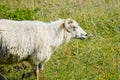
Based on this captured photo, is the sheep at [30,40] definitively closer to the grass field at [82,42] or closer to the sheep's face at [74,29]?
the sheep's face at [74,29]

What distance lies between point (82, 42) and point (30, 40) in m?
2.68

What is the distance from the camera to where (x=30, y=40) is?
345 inches

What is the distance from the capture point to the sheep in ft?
28.1

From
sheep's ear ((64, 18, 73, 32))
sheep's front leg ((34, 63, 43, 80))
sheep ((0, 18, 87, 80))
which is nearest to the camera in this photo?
sheep ((0, 18, 87, 80))

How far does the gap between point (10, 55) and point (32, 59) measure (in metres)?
0.49

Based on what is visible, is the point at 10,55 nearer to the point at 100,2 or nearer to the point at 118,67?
the point at 118,67

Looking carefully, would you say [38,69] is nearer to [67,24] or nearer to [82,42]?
[67,24]

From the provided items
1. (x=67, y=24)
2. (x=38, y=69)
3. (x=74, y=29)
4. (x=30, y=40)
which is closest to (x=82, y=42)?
(x=74, y=29)

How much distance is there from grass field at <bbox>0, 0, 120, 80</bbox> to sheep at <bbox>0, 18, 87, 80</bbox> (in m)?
0.56

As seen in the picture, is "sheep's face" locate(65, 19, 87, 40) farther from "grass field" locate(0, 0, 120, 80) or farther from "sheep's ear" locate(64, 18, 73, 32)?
"grass field" locate(0, 0, 120, 80)

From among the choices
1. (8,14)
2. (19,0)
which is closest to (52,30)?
(8,14)

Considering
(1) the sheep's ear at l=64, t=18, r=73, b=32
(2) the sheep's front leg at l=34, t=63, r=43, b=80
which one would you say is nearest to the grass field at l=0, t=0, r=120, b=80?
(2) the sheep's front leg at l=34, t=63, r=43, b=80

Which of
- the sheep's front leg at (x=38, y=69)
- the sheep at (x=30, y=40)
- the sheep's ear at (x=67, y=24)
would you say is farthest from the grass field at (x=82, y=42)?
the sheep's ear at (x=67, y=24)

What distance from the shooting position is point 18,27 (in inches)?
345
